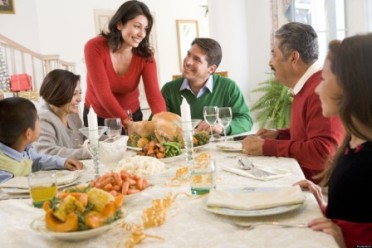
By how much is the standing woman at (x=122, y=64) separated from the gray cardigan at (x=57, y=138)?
27 cm

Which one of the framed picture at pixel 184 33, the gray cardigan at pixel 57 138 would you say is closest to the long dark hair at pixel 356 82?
the gray cardigan at pixel 57 138

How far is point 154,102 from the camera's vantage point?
8.93 ft

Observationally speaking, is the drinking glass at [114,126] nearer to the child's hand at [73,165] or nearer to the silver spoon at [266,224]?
the child's hand at [73,165]

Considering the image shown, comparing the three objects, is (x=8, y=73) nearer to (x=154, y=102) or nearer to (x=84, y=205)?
(x=154, y=102)

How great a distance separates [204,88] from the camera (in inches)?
111

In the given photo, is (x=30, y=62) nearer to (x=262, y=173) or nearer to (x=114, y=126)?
(x=114, y=126)

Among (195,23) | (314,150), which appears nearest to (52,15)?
(195,23)

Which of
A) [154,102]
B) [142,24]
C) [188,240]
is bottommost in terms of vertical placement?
[188,240]

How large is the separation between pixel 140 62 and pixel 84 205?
1973 millimetres

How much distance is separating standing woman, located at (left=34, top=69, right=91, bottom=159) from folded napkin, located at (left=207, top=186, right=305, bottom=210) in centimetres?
133

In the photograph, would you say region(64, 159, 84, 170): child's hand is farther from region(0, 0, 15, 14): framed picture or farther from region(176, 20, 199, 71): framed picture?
region(176, 20, 199, 71): framed picture

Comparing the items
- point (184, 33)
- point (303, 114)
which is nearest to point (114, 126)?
point (303, 114)

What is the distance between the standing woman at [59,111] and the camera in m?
2.29

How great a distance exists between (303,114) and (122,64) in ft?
4.68
